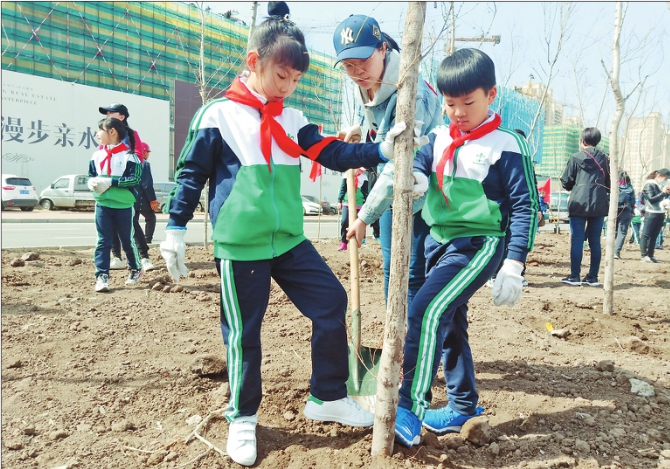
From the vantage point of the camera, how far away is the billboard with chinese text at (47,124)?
19.0 metres

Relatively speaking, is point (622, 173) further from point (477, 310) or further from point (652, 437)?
point (652, 437)

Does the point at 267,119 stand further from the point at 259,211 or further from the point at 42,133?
the point at 42,133

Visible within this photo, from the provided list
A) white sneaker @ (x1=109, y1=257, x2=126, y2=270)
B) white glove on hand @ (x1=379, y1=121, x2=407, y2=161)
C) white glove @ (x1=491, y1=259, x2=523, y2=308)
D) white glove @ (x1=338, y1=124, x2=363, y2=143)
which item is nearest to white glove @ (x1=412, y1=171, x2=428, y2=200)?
white glove on hand @ (x1=379, y1=121, x2=407, y2=161)

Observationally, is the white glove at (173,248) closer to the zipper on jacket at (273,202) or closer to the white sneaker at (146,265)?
the zipper on jacket at (273,202)

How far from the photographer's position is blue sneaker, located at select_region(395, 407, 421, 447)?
1813 millimetres

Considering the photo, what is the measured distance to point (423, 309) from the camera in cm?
192

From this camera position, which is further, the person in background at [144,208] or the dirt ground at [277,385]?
the person in background at [144,208]

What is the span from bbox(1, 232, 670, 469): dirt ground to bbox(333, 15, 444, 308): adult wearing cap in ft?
2.60

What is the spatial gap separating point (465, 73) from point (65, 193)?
61.8ft

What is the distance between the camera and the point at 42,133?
19938 mm

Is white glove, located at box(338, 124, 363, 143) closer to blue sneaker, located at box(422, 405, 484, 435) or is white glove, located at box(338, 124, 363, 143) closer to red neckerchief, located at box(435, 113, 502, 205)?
red neckerchief, located at box(435, 113, 502, 205)

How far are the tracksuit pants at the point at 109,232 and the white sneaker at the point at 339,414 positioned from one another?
339 centimetres

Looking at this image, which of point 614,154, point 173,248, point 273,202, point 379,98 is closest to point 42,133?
point 614,154

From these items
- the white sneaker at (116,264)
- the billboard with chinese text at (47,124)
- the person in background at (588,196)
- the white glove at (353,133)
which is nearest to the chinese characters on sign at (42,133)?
the billboard with chinese text at (47,124)
